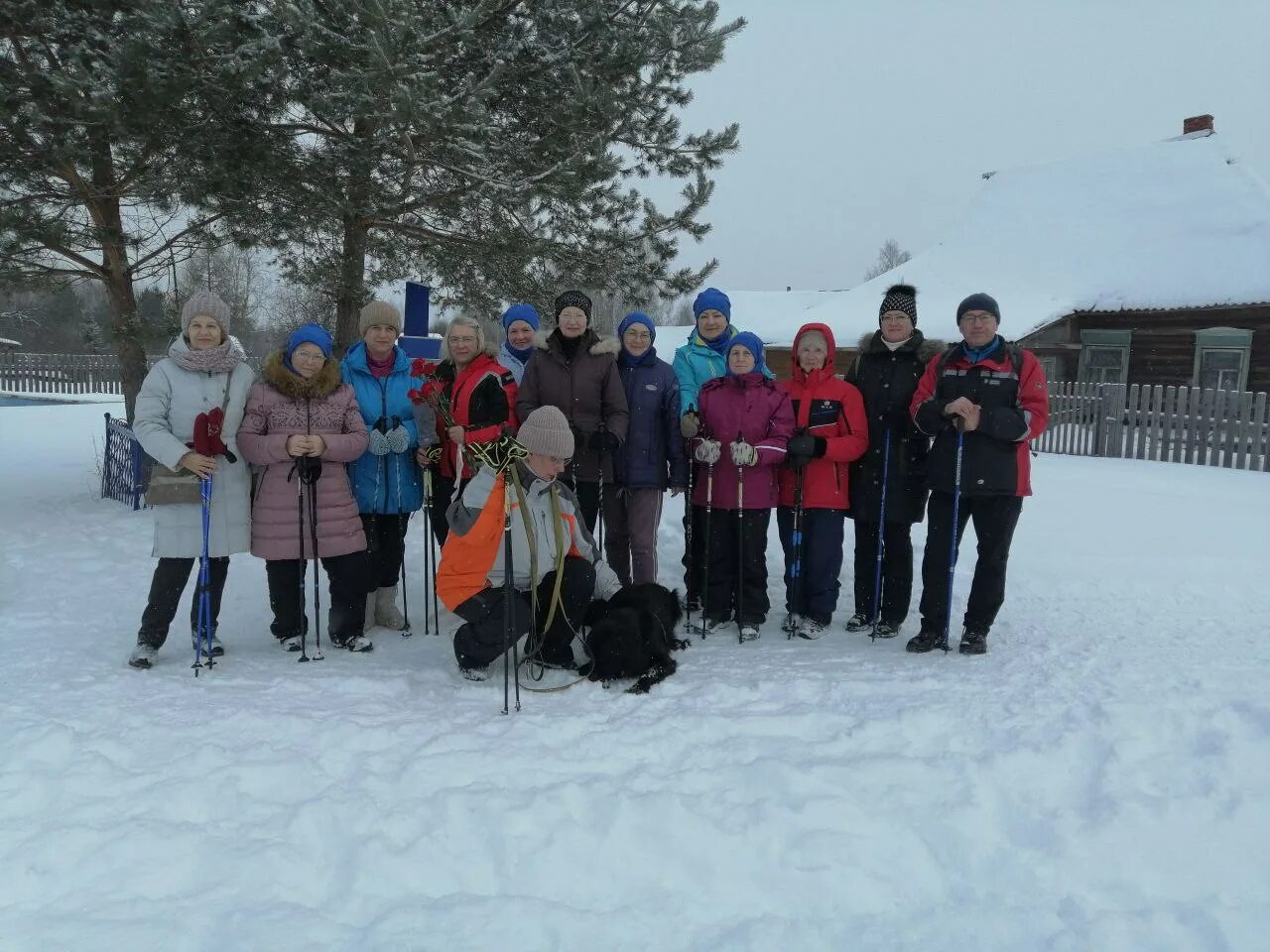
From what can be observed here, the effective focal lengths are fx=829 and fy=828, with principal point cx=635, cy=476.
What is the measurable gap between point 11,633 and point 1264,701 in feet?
20.6

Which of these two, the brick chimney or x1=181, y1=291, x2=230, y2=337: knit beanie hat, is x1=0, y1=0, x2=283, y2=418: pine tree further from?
the brick chimney

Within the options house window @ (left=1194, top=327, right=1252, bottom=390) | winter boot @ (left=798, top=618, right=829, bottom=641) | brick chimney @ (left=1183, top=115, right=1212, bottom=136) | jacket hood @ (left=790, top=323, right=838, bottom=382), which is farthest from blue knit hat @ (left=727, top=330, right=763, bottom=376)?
brick chimney @ (left=1183, top=115, right=1212, bottom=136)

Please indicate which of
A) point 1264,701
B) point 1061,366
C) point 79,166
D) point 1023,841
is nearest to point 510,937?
point 1023,841

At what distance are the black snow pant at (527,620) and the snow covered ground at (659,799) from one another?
20cm

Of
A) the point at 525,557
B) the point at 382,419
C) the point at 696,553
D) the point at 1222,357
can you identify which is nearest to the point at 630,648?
the point at 525,557

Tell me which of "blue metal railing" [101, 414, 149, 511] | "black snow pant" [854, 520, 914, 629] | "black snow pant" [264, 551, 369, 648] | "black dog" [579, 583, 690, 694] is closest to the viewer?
"black dog" [579, 583, 690, 694]

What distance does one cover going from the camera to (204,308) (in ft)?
13.5

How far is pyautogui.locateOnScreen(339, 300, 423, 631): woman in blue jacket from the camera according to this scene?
4590 millimetres

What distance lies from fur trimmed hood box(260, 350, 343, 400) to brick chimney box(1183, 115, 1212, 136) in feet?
74.7

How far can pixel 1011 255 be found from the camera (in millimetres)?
18906

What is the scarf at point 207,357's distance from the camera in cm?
407

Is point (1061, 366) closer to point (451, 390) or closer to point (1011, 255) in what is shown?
point (1011, 255)

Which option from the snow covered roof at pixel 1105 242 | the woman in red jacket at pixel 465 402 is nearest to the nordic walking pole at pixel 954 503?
the woman in red jacket at pixel 465 402

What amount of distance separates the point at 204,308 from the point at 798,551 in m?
3.44
